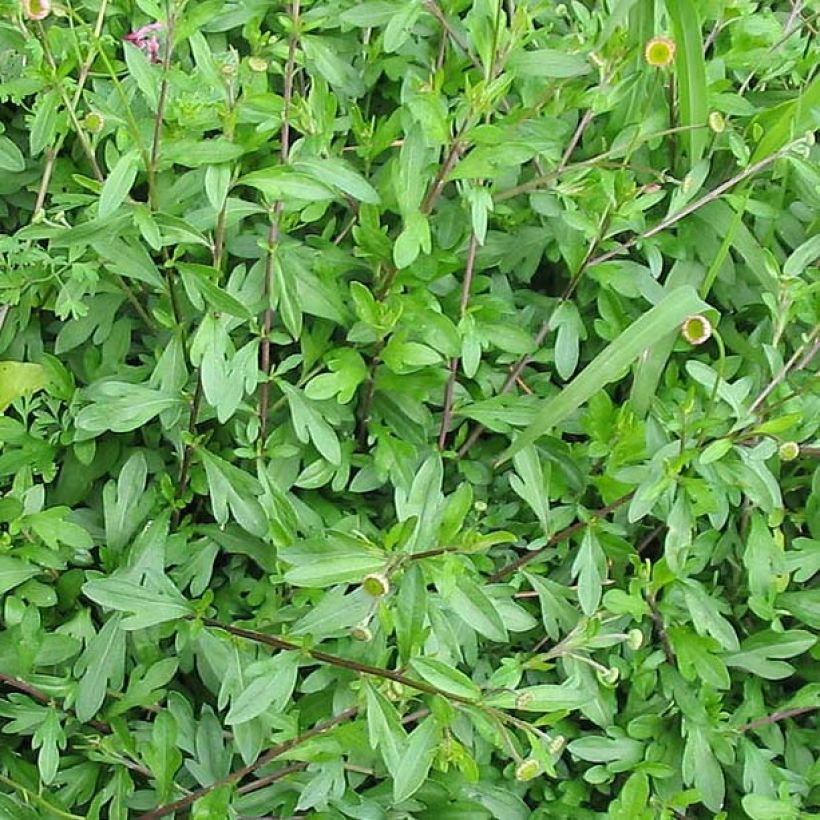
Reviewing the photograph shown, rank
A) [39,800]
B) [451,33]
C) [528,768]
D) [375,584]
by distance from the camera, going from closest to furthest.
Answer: [375,584]
[528,768]
[39,800]
[451,33]

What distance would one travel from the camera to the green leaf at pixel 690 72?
4.41ft

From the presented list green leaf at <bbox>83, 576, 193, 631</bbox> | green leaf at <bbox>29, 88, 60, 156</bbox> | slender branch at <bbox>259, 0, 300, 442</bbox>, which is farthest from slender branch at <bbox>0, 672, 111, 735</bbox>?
green leaf at <bbox>29, 88, 60, 156</bbox>

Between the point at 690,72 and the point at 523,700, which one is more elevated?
the point at 690,72

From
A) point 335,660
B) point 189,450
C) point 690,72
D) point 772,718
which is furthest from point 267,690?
point 690,72

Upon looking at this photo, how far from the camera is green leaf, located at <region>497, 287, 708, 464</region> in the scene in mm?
1286

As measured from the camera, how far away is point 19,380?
1.30m

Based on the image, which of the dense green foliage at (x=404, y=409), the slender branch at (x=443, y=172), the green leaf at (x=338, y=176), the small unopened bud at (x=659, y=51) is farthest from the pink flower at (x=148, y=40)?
the small unopened bud at (x=659, y=51)

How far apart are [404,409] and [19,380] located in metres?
0.45

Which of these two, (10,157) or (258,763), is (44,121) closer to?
(10,157)

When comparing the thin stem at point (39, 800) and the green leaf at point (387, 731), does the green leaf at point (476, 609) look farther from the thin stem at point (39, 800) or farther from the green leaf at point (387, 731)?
the thin stem at point (39, 800)

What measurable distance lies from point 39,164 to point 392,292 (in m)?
0.49

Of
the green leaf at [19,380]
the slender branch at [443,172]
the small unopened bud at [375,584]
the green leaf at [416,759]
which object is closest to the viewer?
the small unopened bud at [375,584]

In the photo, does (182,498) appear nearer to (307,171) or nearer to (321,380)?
(321,380)

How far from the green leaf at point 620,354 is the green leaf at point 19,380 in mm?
571
